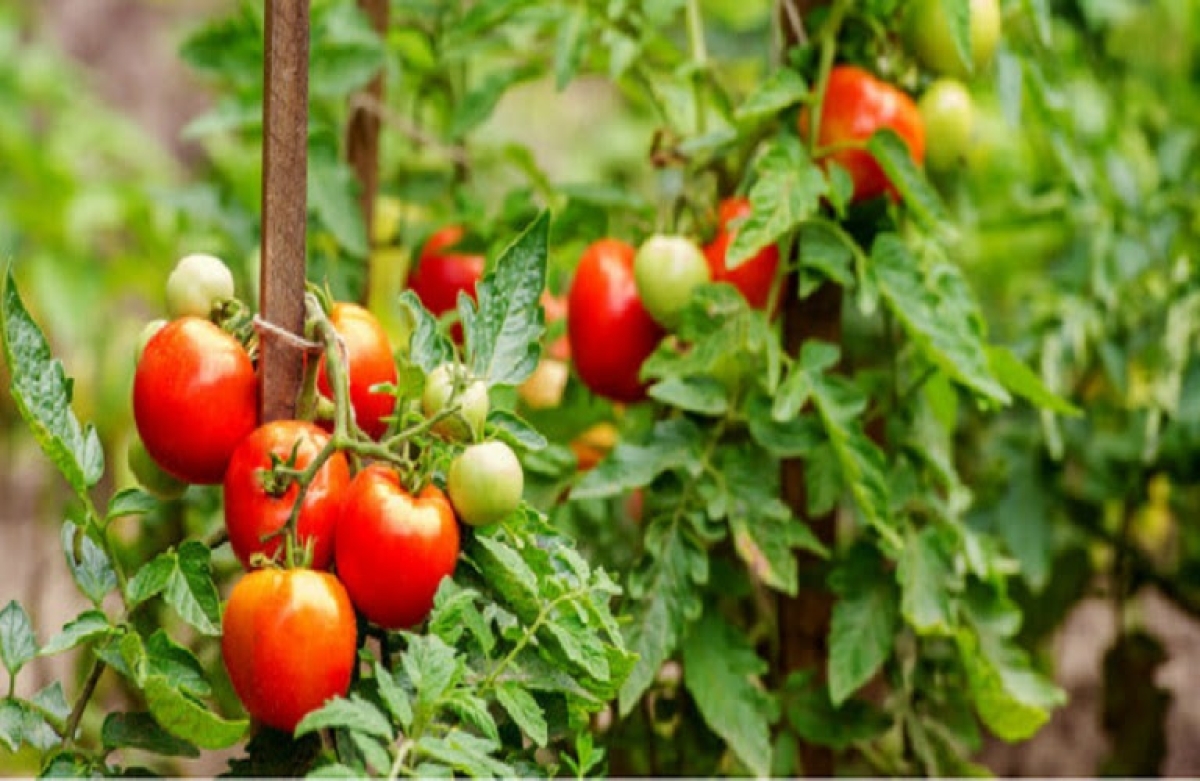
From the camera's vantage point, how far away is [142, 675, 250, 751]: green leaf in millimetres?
775

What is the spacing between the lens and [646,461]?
1.16 meters

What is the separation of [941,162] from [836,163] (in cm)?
15

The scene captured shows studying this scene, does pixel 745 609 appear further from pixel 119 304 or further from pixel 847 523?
pixel 119 304

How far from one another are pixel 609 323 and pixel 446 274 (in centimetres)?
19

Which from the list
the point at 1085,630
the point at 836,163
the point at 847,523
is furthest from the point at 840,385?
the point at 1085,630

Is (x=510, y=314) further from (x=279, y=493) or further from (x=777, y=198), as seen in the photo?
(x=777, y=198)

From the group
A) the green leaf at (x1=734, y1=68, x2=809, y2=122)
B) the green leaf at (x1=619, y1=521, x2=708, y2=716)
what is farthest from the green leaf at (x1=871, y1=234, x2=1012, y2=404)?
the green leaf at (x1=619, y1=521, x2=708, y2=716)

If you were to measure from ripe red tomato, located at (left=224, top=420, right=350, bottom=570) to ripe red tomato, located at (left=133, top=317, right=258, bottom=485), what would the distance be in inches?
0.9

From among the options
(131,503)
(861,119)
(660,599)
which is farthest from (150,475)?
(861,119)

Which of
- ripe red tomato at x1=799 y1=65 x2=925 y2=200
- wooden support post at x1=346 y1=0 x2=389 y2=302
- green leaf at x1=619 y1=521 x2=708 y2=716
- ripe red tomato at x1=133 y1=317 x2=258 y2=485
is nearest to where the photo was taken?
ripe red tomato at x1=133 y1=317 x2=258 y2=485

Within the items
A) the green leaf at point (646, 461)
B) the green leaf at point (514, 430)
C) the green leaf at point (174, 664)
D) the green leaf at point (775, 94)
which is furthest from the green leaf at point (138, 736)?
the green leaf at point (775, 94)

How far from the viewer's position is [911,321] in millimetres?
1150

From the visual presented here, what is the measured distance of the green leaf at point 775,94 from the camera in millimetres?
1157

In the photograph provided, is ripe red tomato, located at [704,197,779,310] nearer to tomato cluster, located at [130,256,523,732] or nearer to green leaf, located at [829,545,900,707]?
green leaf, located at [829,545,900,707]
